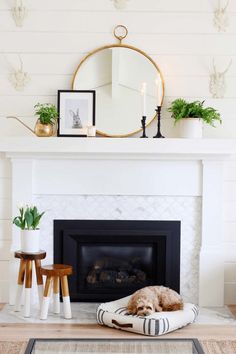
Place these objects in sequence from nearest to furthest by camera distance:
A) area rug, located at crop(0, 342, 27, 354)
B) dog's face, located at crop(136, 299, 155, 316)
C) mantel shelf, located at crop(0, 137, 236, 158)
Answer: area rug, located at crop(0, 342, 27, 354) < dog's face, located at crop(136, 299, 155, 316) < mantel shelf, located at crop(0, 137, 236, 158)

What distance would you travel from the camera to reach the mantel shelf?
400cm

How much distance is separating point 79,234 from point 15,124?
2.79 ft

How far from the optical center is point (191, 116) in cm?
406

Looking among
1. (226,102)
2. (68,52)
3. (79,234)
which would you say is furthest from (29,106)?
(226,102)

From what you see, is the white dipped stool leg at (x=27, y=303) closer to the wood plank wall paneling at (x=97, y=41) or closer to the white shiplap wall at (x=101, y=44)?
the white shiplap wall at (x=101, y=44)

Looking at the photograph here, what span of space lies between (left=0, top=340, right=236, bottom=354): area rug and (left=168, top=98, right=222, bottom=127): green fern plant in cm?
140

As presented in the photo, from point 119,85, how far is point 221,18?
810mm

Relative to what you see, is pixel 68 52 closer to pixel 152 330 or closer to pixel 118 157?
pixel 118 157

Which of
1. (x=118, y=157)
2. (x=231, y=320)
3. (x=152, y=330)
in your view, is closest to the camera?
(x=152, y=330)

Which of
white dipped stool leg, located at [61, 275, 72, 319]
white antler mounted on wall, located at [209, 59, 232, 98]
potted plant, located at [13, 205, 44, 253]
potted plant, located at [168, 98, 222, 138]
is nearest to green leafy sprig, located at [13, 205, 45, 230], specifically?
potted plant, located at [13, 205, 44, 253]

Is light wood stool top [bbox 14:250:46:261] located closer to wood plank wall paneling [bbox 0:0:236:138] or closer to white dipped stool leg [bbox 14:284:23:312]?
white dipped stool leg [bbox 14:284:23:312]

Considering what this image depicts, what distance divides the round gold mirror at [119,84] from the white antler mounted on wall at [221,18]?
50cm

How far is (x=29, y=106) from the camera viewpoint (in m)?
4.21

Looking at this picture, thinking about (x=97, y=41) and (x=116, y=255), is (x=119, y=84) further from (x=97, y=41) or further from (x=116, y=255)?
(x=116, y=255)
